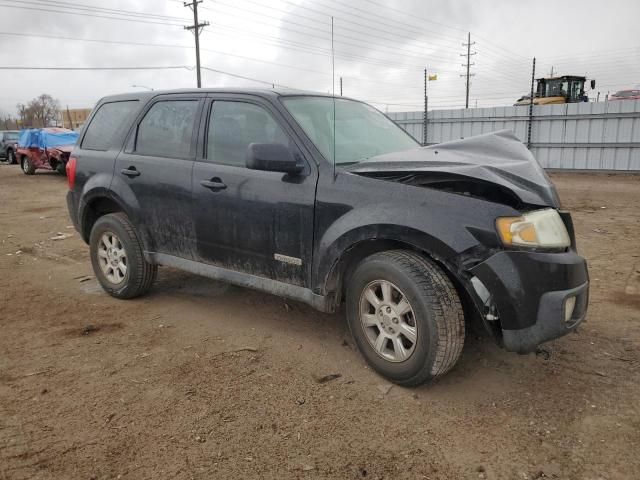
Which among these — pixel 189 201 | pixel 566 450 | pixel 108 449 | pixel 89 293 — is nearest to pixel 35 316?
pixel 89 293

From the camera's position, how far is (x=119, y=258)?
4.74 metres

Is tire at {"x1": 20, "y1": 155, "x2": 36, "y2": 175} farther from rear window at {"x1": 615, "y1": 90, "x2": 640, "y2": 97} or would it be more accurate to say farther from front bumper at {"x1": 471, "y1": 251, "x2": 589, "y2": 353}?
rear window at {"x1": 615, "y1": 90, "x2": 640, "y2": 97}

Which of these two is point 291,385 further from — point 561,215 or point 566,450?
point 561,215

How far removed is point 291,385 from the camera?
10.5 ft

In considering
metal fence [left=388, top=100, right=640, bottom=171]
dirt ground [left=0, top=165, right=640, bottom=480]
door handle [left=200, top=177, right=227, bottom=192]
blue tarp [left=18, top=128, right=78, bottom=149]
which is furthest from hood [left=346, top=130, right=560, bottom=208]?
blue tarp [left=18, top=128, right=78, bottom=149]

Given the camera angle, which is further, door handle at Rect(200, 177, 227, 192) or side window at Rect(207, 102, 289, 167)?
door handle at Rect(200, 177, 227, 192)

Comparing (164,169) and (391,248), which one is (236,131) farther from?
(391,248)

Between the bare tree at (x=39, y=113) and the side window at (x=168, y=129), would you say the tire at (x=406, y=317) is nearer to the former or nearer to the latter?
the side window at (x=168, y=129)

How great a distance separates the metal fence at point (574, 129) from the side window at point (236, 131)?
12703 millimetres

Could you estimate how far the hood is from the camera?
2.85 m

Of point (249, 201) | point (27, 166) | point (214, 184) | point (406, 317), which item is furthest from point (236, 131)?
point (27, 166)

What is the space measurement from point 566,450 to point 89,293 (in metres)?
4.39

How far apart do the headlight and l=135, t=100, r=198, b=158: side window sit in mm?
2550

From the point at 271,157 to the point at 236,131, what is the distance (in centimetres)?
76
